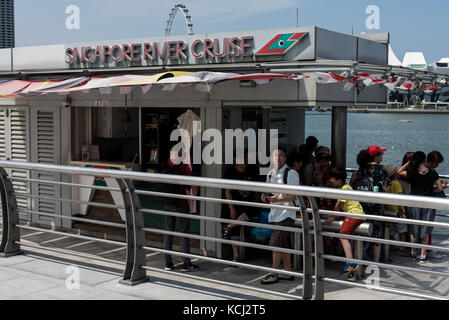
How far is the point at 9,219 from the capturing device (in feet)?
19.3

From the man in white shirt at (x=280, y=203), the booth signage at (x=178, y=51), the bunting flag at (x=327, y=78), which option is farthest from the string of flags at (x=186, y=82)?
the man in white shirt at (x=280, y=203)

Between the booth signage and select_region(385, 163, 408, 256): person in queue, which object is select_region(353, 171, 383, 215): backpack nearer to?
select_region(385, 163, 408, 256): person in queue

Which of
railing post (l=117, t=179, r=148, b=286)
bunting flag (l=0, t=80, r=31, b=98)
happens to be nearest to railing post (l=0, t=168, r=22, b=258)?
railing post (l=117, t=179, r=148, b=286)

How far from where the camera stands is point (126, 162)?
9.49 m

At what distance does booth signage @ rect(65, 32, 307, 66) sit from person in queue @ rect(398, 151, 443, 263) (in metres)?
2.39

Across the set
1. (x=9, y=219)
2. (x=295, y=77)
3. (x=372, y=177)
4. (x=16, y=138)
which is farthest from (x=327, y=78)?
(x=16, y=138)

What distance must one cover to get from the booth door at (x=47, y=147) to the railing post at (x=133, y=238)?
5.34m

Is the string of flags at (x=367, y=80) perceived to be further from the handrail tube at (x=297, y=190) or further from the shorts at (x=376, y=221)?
the handrail tube at (x=297, y=190)

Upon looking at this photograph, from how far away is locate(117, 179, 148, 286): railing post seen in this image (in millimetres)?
4848

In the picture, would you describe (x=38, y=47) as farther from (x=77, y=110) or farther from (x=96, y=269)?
(x=96, y=269)

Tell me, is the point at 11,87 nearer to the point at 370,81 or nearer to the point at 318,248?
the point at 370,81

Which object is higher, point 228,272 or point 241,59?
point 241,59
